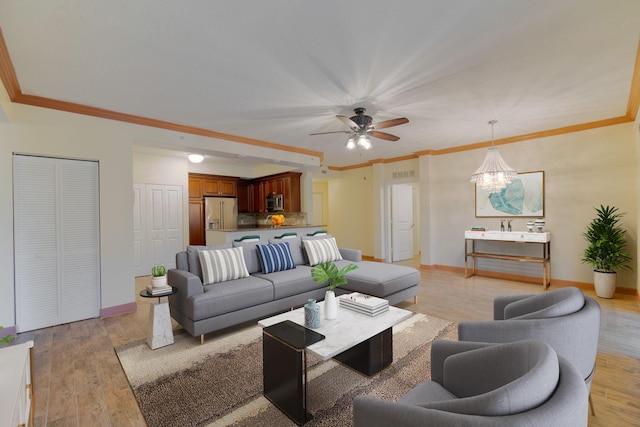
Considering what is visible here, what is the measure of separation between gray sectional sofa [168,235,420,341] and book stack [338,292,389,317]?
887mm

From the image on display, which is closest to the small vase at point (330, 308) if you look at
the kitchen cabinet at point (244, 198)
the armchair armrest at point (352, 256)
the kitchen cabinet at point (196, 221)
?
the armchair armrest at point (352, 256)

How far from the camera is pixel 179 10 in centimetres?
191

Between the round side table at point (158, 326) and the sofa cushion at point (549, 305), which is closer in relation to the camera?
the sofa cushion at point (549, 305)

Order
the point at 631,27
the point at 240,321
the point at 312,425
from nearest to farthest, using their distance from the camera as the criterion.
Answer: the point at 312,425
the point at 631,27
the point at 240,321

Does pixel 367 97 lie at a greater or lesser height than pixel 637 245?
greater

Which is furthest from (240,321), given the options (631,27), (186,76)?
(631,27)

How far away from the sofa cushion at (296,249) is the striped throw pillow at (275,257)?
0.22 m

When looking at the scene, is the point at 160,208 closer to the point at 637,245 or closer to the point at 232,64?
the point at 232,64

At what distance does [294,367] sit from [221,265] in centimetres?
184

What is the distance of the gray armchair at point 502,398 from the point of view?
0.85 meters

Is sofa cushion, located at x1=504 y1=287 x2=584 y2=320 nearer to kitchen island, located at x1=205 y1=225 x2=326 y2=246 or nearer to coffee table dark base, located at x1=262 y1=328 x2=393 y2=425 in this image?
coffee table dark base, located at x1=262 y1=328 x2=393 y2=425

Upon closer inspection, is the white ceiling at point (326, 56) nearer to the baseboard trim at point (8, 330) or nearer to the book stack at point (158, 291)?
the book stack at point (158, 291)

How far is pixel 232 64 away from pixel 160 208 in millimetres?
4730

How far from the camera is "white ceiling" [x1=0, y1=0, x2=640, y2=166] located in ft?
6.35
